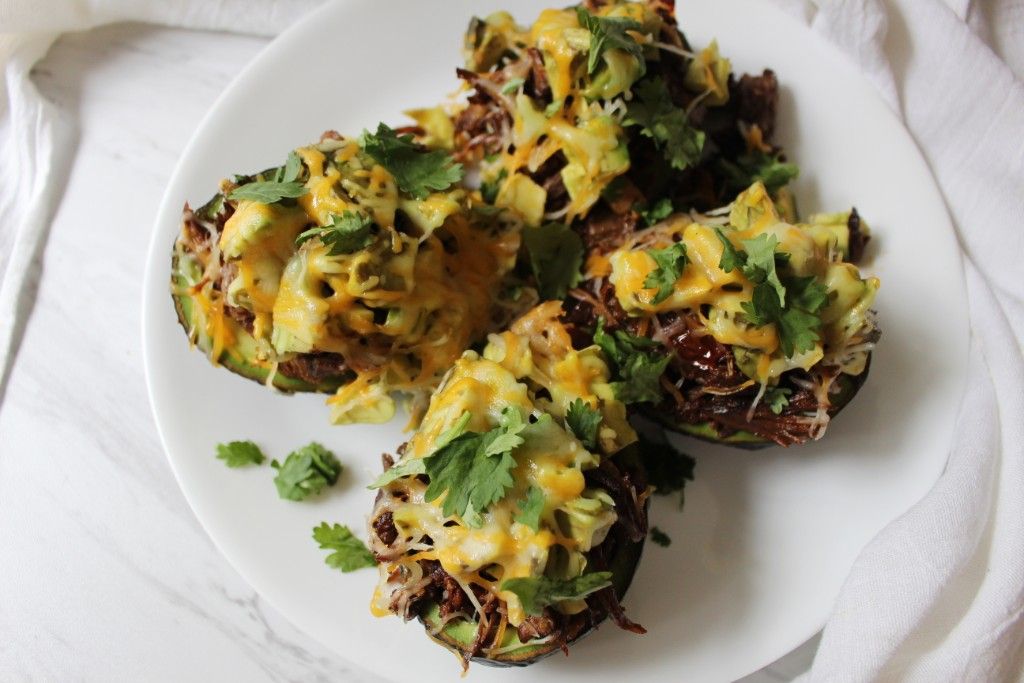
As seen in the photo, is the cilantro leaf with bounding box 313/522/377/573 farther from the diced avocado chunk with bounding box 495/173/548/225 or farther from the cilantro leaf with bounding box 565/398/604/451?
the diced avocado chunk with bounding box 495/173/548/225

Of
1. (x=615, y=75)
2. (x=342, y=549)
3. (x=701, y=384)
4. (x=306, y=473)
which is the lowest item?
(x=342, y=549)

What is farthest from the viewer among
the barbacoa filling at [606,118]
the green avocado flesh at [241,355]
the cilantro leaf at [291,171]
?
the green avocado flesh at [241,355]

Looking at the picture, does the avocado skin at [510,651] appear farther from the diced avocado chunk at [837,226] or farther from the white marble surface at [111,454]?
the diced avocado chunk at [837,226]

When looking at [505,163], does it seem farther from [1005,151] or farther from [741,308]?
[1005,151]

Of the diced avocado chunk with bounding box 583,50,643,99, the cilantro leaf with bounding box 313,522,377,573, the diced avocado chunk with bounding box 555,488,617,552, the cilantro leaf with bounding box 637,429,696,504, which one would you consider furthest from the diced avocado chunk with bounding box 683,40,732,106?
the cilantro leaf with bounding box 313,522,377,573

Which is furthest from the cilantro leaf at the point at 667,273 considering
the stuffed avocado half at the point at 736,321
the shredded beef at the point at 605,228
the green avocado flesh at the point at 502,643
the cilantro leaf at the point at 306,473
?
the cilantro leaf at the point at 306,473

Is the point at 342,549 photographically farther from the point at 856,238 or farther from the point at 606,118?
the point at 856,238

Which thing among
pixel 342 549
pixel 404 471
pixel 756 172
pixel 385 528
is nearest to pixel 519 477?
pixel 404 471
